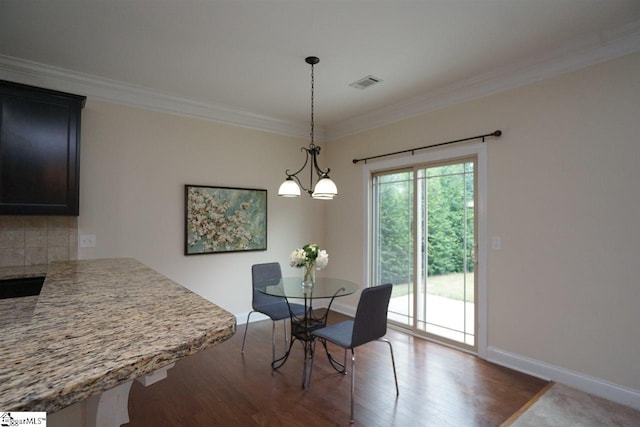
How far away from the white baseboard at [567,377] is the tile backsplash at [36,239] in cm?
422

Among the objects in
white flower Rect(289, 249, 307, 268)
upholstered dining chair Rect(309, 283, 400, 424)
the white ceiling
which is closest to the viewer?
the white ceiling

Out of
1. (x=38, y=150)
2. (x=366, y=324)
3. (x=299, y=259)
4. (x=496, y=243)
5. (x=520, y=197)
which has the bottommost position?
(x=366, y=324)

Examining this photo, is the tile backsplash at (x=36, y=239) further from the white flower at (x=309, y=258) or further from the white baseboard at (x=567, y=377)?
the white baseboard at (x=567, y=377)

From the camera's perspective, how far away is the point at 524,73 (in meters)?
3.03

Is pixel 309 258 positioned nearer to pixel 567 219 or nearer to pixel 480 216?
pixel 480 216

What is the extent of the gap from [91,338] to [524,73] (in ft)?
11.8

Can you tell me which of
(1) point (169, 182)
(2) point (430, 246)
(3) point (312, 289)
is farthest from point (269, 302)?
(2) point (430, 246)

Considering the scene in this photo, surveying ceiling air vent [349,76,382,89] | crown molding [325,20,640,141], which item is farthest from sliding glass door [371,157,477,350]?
ceiling air vent [349,76,382,89]

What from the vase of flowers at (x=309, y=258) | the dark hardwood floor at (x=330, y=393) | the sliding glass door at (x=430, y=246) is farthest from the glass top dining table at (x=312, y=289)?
the sliding glass door at (x=430, y=246)

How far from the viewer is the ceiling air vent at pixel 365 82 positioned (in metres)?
3.35

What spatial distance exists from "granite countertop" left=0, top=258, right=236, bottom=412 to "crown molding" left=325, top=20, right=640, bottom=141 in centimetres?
327

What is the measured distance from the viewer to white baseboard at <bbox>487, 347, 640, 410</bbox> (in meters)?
2.46

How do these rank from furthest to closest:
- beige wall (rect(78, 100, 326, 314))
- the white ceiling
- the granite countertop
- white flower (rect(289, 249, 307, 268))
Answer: beige wall (rect(78, 100, 326, 314)) < white flower (rect(289, 249, 307, 268)) < the white ceiling < the granite countertop

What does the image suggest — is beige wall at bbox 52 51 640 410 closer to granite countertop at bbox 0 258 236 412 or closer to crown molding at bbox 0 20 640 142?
crown molding at bbox 0 20 640 142
